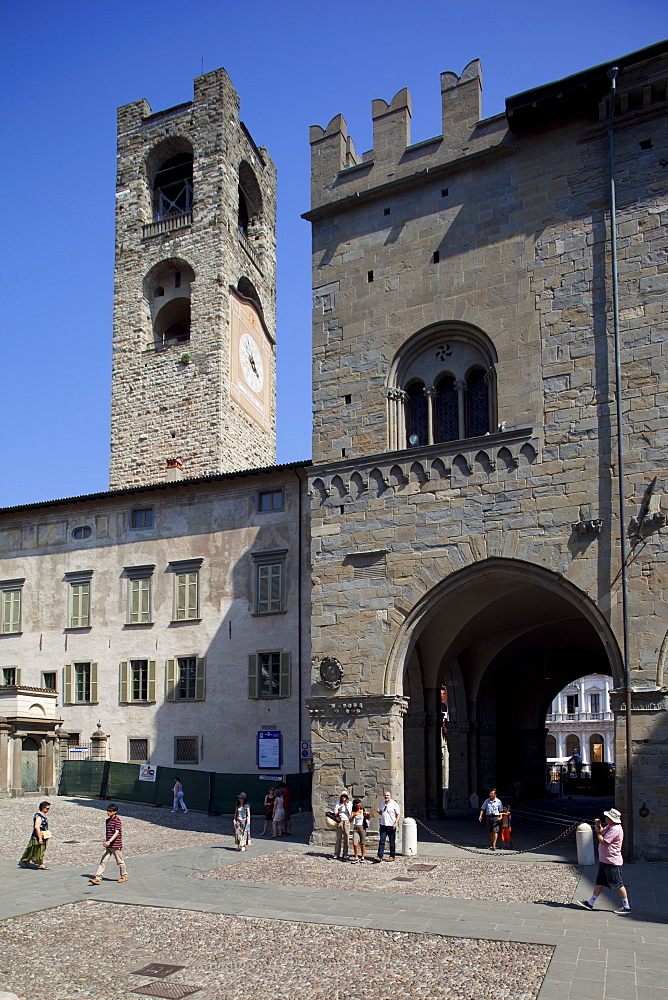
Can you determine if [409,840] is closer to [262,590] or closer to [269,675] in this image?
[269,675]

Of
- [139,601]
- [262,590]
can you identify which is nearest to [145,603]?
[139,601]

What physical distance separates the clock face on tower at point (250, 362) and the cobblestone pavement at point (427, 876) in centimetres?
2568

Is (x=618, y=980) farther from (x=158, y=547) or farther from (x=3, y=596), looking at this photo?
(x=3, y=596)

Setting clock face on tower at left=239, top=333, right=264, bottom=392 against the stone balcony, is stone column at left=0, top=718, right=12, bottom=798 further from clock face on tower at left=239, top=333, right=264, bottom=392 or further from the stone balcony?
clock face on tower at left=239, top=333, right=264, bottom=392

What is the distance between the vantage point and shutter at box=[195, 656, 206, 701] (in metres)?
28.3

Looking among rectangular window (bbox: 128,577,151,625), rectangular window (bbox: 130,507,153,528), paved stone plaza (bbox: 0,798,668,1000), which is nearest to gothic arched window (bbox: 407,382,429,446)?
paved stone plaza (bbox: 0,798,668,1000)

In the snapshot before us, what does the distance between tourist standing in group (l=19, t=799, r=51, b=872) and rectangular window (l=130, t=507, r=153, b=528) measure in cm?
1536

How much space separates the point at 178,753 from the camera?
28.3 metres

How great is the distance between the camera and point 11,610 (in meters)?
31.9

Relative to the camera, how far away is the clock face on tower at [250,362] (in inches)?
1563

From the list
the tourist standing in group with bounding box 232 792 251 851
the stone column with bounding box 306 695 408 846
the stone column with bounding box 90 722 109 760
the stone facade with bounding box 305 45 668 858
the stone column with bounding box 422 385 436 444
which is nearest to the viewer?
the stone facade with bounding box 305 45 668 858

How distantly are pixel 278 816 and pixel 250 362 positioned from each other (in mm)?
25558

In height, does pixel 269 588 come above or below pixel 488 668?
above

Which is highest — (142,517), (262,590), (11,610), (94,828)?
(142,517)
